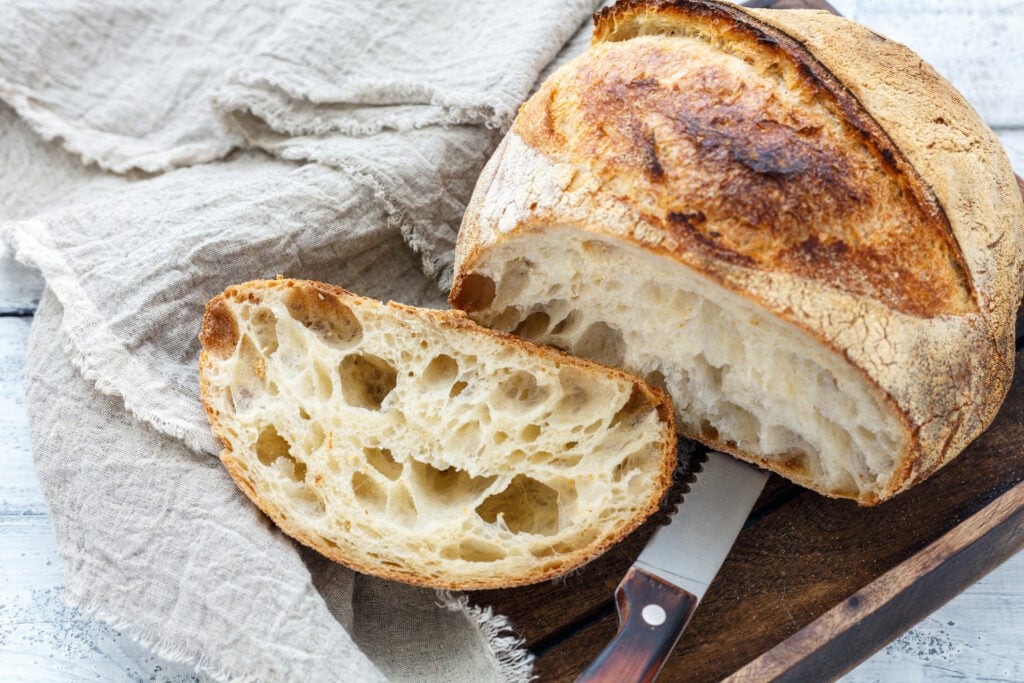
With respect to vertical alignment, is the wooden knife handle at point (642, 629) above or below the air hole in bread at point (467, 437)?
below

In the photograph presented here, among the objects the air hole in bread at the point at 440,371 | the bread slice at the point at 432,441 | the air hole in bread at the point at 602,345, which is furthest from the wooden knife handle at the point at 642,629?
the air hole in bread at the point at 440,371

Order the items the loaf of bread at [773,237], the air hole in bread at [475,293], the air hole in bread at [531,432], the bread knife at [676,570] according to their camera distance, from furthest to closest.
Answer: the air hole in bread at [475,293] → the air hole in bread at [531,432] → the bread knife at [676,570] → the loaf of bread at [773,237]

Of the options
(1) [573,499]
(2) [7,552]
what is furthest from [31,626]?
(1) [573,499]

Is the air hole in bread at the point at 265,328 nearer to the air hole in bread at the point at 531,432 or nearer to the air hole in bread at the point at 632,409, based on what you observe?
the air hole in bread at the point at 531,432

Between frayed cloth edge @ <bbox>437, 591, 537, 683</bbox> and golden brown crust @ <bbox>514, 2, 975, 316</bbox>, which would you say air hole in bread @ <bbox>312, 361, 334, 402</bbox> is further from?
golden brown crust @ <bbox>514, 2, 975, 316</bbox>

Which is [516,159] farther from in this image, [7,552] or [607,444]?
[7,552]

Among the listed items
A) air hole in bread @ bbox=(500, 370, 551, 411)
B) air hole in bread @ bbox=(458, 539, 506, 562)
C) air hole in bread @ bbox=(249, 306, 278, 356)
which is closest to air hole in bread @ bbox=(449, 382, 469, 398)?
air hole in bread @ bbox=(500, 370, 551, 411)
